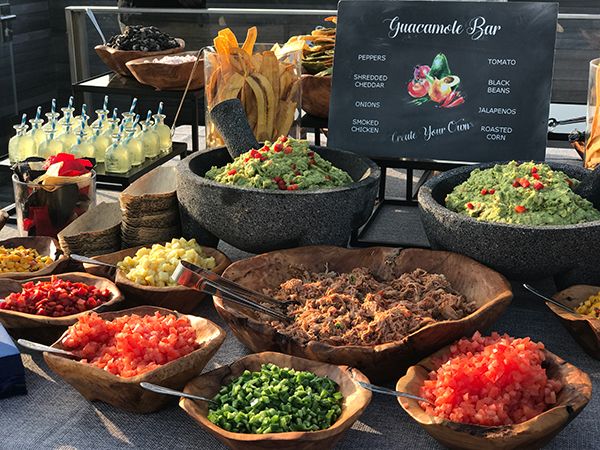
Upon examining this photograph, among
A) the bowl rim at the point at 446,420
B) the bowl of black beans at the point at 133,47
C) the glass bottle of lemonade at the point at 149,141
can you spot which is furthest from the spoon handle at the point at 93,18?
the bowl rim at the point at 446,420

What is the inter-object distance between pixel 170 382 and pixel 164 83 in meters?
2.11

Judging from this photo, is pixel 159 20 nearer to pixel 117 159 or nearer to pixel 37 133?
pixel 37 133

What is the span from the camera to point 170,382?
170cm

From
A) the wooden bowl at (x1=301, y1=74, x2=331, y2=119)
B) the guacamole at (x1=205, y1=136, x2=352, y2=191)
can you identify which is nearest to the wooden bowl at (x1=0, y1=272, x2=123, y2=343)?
the guacamole at (x1=205, y1=136, x2=352, y2=191)

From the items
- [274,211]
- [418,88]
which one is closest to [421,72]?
[418,88]

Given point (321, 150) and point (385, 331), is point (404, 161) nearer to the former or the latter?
point (321, 150)

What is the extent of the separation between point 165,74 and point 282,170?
137 cm

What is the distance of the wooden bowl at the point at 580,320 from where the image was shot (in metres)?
1.92

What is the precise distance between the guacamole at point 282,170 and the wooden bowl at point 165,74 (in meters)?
1.14

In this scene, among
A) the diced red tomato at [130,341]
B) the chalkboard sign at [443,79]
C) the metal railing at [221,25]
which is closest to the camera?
the diced red tomato at [130,341]

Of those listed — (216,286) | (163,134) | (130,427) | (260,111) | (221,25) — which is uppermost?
(221,25)

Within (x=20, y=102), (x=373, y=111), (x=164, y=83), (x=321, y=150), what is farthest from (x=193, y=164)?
(x=20, y=102)

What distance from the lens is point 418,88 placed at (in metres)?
2.73

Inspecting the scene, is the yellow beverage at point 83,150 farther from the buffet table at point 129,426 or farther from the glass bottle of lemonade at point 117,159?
the buffet table at point 129,426
